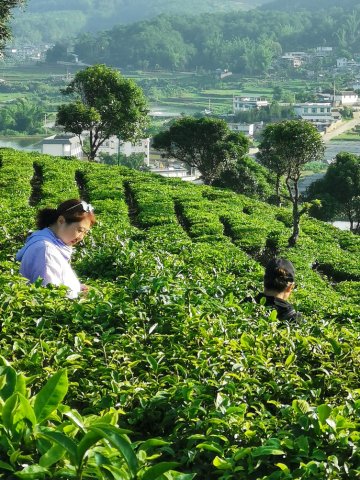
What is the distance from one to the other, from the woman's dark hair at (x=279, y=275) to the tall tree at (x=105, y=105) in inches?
916

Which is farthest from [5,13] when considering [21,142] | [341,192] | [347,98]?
[347,98]

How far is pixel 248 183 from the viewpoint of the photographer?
31.4 metres

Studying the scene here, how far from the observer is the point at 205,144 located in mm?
31641

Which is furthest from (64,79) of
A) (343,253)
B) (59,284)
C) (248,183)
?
(59,284)

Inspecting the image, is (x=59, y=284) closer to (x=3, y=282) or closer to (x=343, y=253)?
(x=3, y=282)

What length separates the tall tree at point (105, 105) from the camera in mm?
29234

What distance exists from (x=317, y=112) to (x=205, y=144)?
269 feet

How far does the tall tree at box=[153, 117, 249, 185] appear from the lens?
3123cm

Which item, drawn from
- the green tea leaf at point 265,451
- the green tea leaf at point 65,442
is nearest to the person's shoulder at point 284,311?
the green tea leaf at point 265,451

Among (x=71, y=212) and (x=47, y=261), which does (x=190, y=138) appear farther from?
(x=47, y=261)

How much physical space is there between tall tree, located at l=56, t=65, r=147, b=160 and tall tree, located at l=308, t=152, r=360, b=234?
8778 mm

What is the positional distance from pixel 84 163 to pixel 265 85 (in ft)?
455

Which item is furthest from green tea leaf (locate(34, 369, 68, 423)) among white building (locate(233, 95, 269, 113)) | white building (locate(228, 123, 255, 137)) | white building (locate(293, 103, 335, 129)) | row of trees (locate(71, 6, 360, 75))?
row of trees (locate(71, 6, 360, 75))

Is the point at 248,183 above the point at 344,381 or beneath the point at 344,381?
beneath
